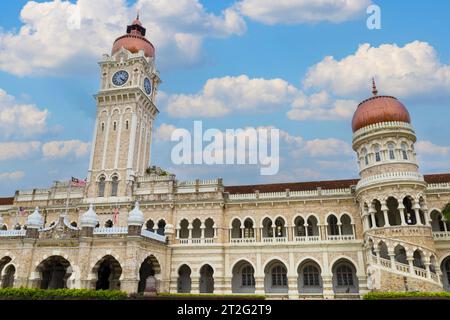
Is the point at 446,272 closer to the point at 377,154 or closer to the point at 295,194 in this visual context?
the point at 377,154

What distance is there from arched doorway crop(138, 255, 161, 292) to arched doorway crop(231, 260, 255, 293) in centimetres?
695

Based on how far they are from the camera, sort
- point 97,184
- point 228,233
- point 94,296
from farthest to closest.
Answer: point 97,184
point 228,233
point 94,296

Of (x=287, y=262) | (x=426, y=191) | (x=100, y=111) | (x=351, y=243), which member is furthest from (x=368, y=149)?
(x=100, y=111)

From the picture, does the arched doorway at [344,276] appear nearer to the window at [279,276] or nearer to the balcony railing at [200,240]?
the window at [279,276]

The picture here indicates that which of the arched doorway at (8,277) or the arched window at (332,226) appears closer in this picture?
the arched window at (332,226)

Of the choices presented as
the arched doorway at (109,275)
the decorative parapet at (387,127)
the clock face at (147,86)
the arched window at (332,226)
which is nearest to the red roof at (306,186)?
the arched window at (332,226)

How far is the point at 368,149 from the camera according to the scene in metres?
28.3

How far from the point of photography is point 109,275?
30.1m

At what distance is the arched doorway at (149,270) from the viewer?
29358mm

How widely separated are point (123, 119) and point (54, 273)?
16.0m

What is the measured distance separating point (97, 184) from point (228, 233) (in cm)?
1417

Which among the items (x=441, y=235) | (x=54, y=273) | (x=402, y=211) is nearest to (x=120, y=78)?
(x=54, y=273)

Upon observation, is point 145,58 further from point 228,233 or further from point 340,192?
point 340,192

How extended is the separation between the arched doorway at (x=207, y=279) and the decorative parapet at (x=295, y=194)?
6937mm
